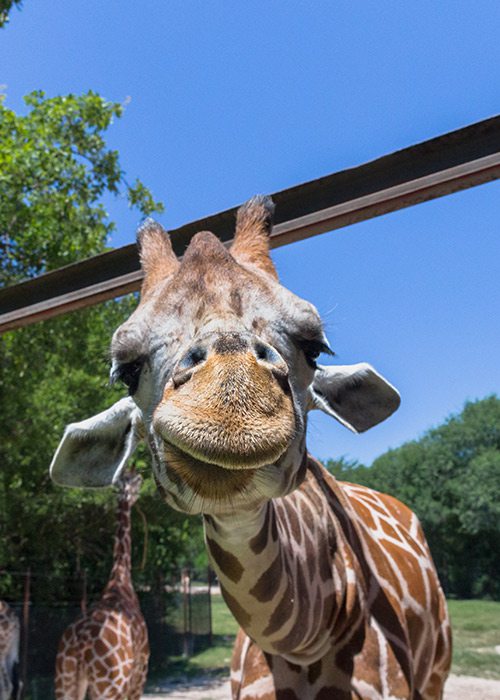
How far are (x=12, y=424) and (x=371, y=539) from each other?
7119mm

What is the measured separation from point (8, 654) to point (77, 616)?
260cm

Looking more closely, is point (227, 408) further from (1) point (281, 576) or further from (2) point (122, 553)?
(2) point (122, 553)

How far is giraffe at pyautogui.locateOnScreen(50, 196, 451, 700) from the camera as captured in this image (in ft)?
5.26

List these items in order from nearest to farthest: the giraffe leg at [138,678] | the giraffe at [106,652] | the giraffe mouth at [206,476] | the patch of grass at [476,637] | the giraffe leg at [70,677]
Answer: the giraffe mouth at [206,476] < the giraffe at [106,652] < the giraffe leg at [70,677] < the giraffe leg at [138,678] < the patch of grass at [476,637]

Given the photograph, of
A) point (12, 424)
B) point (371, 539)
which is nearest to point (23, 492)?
point (12, 424)

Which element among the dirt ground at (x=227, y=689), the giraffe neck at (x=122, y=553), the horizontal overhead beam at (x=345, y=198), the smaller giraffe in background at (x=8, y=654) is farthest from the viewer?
the dirt ground at (x=227, y=689)

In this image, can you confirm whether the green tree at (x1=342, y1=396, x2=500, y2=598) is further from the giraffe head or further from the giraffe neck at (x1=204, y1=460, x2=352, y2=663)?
the giraffe head

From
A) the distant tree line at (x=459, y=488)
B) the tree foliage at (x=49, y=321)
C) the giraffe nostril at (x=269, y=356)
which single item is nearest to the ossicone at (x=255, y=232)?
the giraffe nostril at (x=269, y=356)

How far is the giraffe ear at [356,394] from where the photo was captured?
8.59 ft

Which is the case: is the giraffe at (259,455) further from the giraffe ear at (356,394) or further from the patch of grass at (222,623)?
the patch of grass at (222,623)

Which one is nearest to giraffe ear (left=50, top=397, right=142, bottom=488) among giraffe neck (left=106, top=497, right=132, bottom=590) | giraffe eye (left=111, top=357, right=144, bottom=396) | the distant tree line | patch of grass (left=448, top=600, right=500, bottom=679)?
giraffe eye (left=111, top=357, right=144, bottom=396)

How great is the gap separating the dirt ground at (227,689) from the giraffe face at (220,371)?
1065cm

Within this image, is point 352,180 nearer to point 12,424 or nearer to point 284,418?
point 284,418

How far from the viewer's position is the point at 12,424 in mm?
9438
